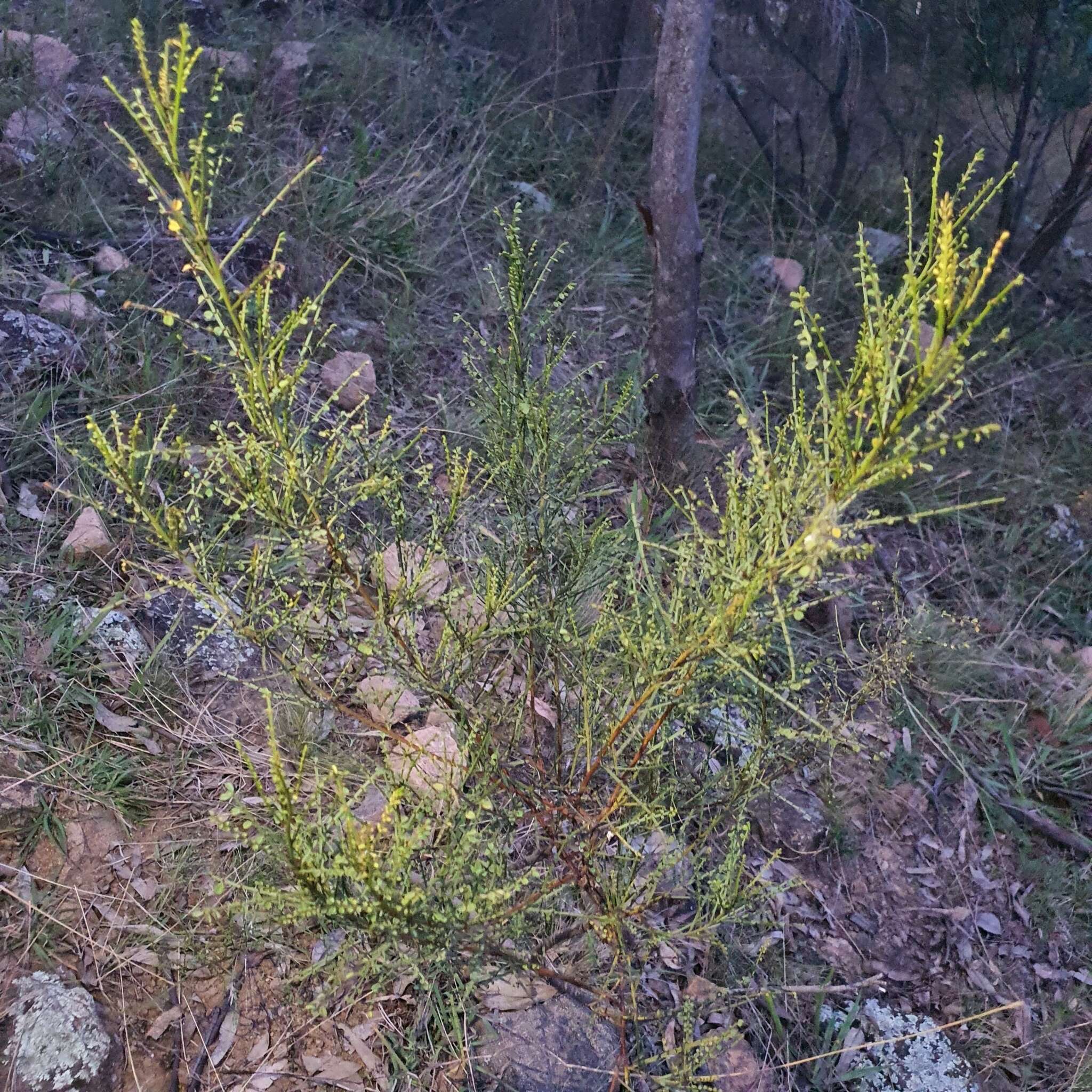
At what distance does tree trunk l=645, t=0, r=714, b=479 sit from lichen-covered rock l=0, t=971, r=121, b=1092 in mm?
2160

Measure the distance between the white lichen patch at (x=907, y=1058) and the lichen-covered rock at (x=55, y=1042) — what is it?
65.9 inches

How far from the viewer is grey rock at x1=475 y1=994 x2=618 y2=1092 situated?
1.86 m

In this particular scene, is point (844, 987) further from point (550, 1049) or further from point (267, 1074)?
point (267, 1074)

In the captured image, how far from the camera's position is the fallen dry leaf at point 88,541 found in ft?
7.87

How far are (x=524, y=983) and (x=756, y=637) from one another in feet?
3.85

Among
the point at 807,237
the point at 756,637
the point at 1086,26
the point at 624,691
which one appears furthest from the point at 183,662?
→ the point at 1086,26

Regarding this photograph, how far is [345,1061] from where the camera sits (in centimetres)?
184

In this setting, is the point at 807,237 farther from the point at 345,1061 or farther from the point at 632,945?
the point at 345,1061

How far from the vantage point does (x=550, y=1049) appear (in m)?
1.89

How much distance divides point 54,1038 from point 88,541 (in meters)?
1.23

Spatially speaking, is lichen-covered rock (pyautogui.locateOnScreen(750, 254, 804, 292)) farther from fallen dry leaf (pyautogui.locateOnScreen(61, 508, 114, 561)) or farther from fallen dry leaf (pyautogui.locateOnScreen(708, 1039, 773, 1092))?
fallen dry leaf (pyautogui.locateOnScreen(708, 1039, 773, 1092))

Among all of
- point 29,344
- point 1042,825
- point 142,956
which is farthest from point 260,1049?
point 1042,825

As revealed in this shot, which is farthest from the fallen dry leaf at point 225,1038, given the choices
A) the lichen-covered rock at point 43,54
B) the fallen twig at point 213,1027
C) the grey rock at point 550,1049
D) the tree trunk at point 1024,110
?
the tree trunk at point 1024,110

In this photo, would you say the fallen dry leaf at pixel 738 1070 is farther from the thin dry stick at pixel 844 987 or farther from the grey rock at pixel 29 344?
the grey rock at pixel 29 344
